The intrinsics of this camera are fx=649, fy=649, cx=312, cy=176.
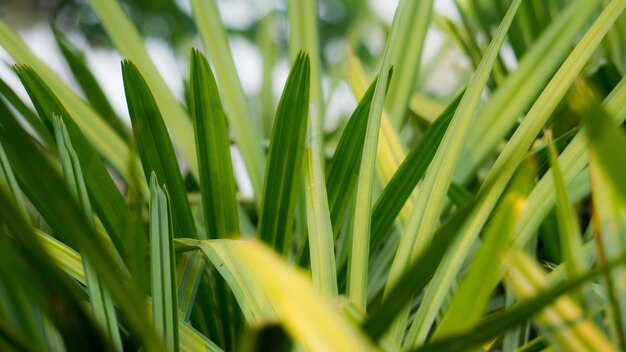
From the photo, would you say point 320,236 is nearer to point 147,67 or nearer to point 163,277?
point 163,277

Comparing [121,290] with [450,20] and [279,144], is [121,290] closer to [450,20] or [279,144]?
[279,144]

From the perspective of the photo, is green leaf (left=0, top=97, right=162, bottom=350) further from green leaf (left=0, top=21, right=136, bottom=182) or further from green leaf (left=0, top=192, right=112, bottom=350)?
green leaf (left=0, top=21, right=136, bottom=182)

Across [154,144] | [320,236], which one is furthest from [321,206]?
[154,144]

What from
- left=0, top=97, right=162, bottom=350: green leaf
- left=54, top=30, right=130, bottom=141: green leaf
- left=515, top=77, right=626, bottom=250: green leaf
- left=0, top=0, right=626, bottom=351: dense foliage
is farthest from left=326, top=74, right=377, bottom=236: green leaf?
left=54, top=30, right=130, bottom=141: green leaf

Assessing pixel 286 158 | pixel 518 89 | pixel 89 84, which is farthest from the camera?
pixel 89 84

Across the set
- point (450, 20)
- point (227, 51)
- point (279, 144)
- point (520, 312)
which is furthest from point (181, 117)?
point (520, 312)

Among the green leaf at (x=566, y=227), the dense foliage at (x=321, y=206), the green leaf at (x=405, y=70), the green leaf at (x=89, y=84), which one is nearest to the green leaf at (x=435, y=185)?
the dense foliage at (x=321, y=206)

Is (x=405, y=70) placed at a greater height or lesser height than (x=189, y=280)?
greater

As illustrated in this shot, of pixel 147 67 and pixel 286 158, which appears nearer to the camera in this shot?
pixel 286 158
